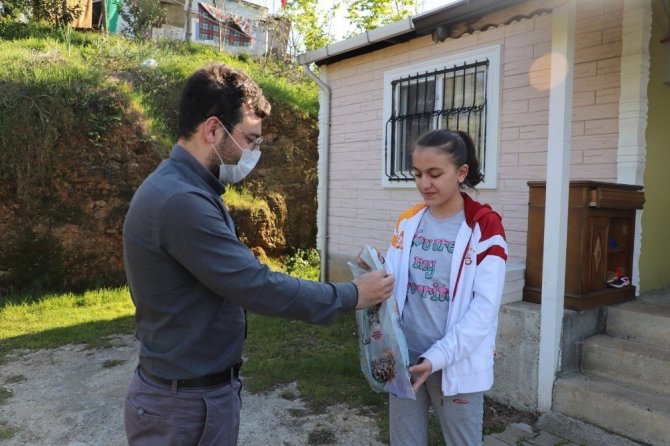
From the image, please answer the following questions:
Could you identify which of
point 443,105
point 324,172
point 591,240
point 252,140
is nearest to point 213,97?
point 252,140

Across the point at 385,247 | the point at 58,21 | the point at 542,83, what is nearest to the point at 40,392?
the point at 385,247

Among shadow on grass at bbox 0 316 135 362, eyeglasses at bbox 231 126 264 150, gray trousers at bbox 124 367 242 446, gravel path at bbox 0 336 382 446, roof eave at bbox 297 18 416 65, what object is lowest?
gravel path at bbox 0 336 382 446

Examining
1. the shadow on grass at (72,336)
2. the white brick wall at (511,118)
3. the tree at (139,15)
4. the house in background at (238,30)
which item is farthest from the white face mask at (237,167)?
the house in background at (238,30)

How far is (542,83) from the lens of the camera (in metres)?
4.77

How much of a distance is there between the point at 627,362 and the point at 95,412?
4026 millimetres

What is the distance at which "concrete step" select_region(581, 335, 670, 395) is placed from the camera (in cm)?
335

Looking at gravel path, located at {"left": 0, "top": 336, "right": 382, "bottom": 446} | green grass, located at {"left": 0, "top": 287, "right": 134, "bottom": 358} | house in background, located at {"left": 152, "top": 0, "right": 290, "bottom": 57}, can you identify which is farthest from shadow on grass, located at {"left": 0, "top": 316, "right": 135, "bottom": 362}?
house in background, located at {"left": 152, "top": 0, "right": 290, "bottom": 57}

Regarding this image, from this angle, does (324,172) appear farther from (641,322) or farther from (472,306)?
(472,306)

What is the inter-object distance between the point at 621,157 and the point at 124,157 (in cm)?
731

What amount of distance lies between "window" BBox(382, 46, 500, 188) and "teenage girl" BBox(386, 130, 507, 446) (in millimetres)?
2627

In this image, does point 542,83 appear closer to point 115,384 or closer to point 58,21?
point 115,384

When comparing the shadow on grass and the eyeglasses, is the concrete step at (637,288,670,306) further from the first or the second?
the shadow on grass

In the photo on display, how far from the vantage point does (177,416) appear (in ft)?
5.45

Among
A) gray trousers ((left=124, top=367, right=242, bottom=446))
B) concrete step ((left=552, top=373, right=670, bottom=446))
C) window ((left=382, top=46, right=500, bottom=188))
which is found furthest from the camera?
window ((left=382, top=46, right=500, bottom=188))
